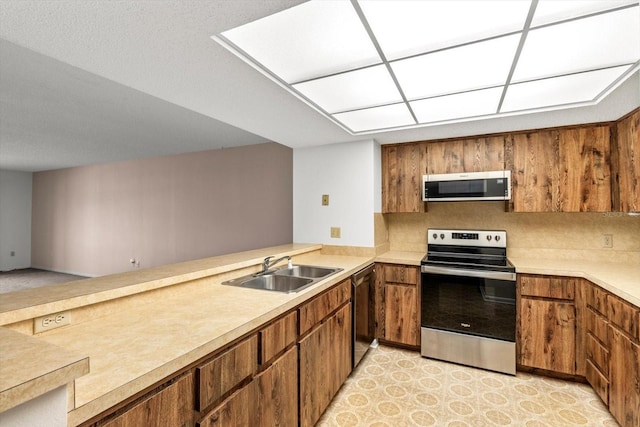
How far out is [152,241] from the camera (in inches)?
211

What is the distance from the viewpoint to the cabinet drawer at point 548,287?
2.33 m

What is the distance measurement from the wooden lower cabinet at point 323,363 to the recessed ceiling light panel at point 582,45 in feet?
6.16

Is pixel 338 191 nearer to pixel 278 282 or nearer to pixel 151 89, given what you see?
pixel 278 282

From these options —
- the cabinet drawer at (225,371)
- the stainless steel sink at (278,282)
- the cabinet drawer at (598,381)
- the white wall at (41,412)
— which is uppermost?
the white wall at (41,412)

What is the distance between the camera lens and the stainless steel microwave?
8.93 ft

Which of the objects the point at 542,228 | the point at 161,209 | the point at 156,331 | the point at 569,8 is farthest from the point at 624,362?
the point at 161,209

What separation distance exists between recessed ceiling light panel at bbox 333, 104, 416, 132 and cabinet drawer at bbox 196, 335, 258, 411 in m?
1.74

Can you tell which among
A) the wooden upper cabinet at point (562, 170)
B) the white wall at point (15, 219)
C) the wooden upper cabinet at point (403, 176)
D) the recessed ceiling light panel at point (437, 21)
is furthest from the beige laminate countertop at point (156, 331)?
the white wall at point (15, 219)

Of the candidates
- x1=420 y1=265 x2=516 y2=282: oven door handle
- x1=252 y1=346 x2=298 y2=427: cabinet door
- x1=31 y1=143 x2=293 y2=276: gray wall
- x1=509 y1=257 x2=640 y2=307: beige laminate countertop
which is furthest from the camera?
x1=31 y1=143 x2=293 y2=276: gray wall

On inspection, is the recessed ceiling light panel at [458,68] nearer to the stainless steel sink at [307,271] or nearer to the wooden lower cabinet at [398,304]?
the stainless steel sink at [307,271]

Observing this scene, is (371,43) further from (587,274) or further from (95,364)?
(587,274)

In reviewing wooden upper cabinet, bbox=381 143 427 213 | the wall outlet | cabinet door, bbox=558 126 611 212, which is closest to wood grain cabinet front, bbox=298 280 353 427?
the wall outlet

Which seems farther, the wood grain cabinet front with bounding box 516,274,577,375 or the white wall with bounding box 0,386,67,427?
the wood grain cabinet front with bounding box 516,274,577,375

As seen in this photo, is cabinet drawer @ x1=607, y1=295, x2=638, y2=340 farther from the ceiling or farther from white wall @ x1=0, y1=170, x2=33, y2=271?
white wall @ x1=0, y1=170, x2=33, y2=271
